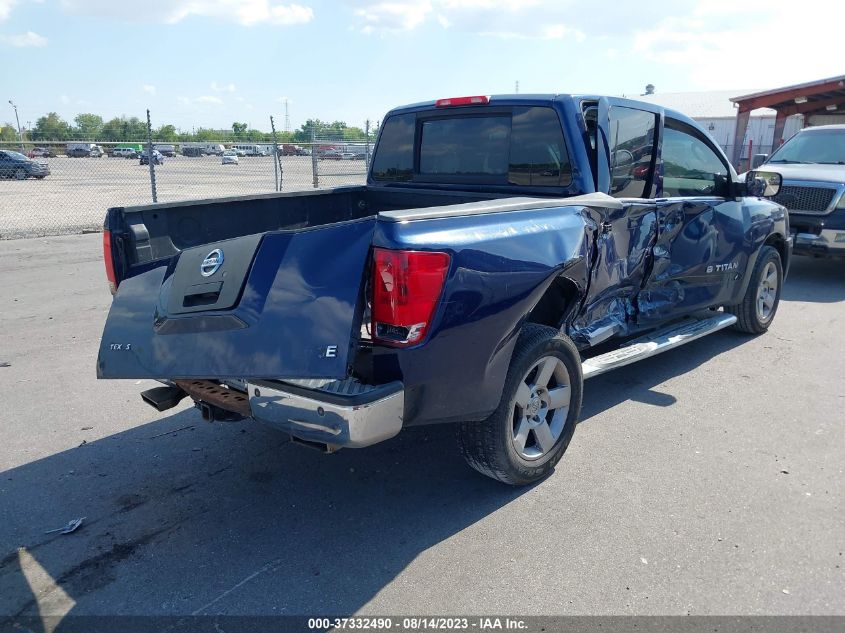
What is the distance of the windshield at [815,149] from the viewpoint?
1026 cm

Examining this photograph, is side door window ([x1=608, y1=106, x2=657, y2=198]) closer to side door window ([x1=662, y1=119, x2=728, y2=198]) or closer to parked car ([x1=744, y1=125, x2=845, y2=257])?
side door window ([x1=662, y1=119, x2=728, y2=198])

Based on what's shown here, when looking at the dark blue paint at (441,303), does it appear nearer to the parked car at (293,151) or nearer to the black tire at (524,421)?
the black tire at (524,421)

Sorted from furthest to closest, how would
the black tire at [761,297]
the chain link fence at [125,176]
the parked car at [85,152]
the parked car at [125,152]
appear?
the parked car at [125,152], the parked car at [85,152], the chain link fence at [125,176], the black tire at [761,297]

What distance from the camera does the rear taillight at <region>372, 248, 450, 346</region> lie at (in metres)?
2.75

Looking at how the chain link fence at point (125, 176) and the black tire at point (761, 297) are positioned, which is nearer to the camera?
the black tire at point (761, 297)

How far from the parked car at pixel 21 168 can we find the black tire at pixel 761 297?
2358 centimetres

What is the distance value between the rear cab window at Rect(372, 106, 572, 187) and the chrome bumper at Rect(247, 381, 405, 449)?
2.03 meters

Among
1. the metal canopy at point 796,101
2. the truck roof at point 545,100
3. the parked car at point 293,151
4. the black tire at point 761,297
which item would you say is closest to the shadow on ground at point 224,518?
the truck roof at point 545,100

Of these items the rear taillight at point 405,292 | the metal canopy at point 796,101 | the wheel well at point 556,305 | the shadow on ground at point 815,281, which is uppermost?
the metal canopy at point 796,101

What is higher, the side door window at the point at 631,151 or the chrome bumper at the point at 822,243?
the side door window at the point at 631,151

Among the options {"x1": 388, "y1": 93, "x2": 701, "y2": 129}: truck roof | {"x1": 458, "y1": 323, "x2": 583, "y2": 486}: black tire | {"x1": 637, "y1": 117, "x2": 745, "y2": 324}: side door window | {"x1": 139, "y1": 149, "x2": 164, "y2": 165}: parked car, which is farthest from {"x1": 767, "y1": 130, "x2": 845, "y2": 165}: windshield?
{"x1": 139, "y1": 149, "x2": 164, "y2": 165}: parked car

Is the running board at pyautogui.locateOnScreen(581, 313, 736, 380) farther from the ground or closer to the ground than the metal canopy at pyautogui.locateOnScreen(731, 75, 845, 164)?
closer to the ground

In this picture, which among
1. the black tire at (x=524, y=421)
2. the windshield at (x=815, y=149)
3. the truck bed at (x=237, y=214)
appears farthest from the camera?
the windshield at (x=815, y=149)

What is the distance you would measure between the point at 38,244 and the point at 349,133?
1264 centimetres
